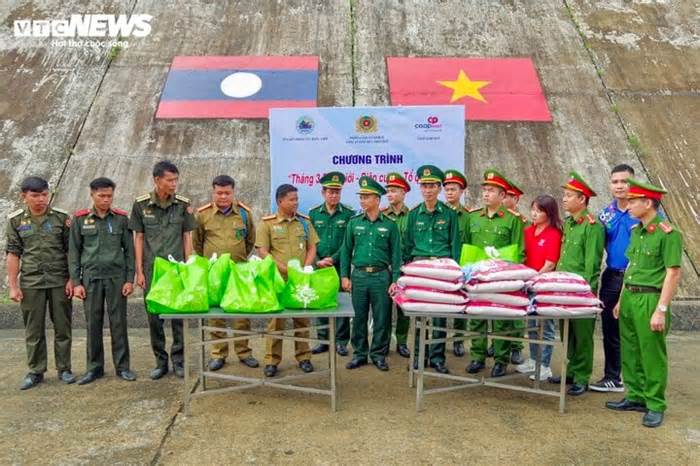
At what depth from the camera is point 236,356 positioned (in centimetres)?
576

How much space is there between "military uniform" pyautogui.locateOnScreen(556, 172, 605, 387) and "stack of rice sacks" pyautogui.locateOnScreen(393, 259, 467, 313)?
1054 millimetres

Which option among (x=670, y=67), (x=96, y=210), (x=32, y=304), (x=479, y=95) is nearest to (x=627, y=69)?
(x=670, y=67)

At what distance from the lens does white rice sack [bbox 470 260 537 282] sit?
4.31m

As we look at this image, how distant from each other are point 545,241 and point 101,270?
3.62 metres

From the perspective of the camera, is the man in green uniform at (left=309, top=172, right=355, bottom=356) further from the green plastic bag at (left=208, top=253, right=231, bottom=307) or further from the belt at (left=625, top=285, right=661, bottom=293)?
the belt at (left=625, top=285, right=661, bottom=293)

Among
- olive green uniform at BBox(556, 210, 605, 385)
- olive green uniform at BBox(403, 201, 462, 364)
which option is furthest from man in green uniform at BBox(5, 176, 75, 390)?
olive green uniform at BBox(556, 210, 605, 385)

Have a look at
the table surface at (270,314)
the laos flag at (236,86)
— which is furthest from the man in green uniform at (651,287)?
the laos flag at (236,86)

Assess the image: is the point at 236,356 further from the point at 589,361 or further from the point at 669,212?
the point at 669,212

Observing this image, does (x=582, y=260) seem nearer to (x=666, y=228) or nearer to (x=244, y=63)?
(x=666, y=228)

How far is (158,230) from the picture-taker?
521 centimetres

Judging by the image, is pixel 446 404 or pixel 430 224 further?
pixel 430 224

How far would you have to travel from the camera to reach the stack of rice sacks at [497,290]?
4312mm

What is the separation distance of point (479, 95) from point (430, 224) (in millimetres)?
4528

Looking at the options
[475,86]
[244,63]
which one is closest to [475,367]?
[475,86]
